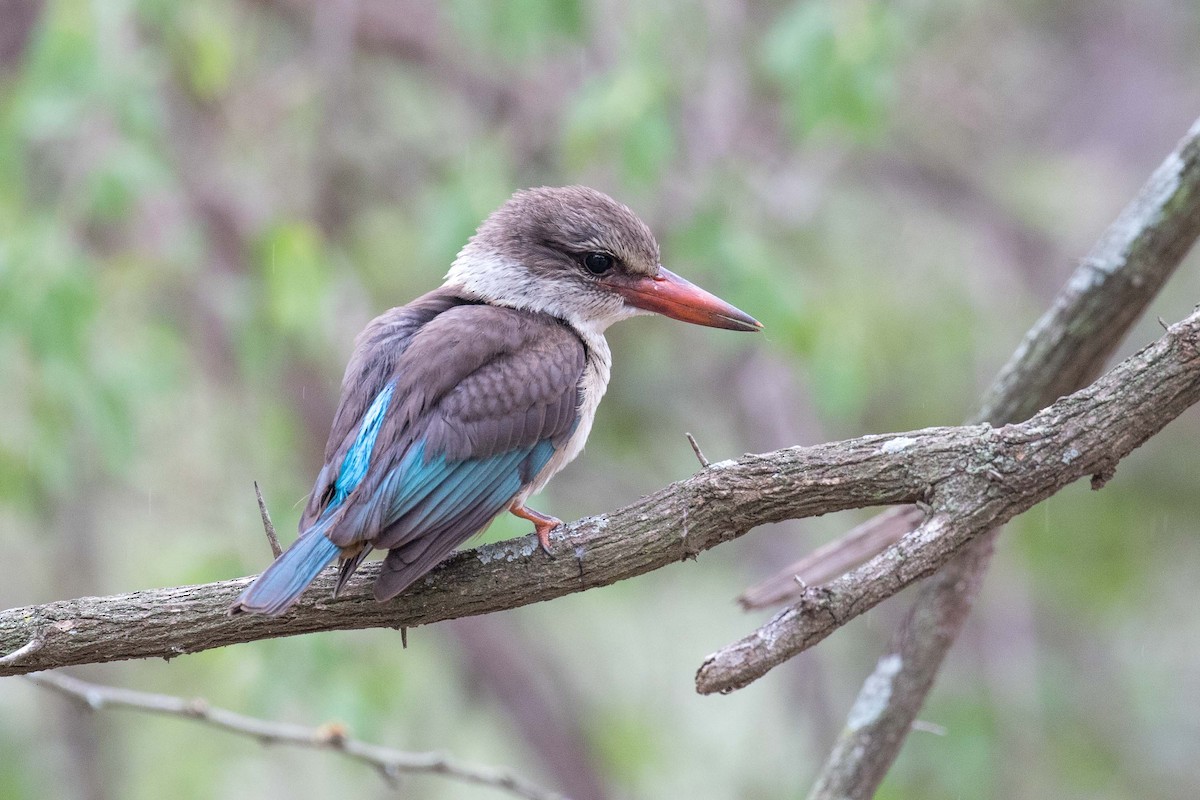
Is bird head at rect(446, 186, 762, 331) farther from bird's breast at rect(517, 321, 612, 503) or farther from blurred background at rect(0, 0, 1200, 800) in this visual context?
blurred background at rect(0, 0, 1200, 800)

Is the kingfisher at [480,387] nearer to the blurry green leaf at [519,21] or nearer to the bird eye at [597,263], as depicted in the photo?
the bird eye at [597,263]

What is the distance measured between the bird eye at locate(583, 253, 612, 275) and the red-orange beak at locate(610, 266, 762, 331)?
0.13 ft

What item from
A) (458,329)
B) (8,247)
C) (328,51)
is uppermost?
(328,51)

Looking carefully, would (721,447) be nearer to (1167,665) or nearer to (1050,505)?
(1050,505)

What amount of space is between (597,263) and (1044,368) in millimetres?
1051

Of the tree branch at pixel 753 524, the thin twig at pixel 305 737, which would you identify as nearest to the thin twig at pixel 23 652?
the tree branch at pixel 753 524

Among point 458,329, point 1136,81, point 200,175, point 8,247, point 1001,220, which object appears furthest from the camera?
point 1136,81

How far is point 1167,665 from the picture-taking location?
21.6 feet

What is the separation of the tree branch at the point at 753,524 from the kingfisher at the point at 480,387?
0.26 ft

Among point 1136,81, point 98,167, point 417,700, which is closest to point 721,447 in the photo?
point 417,700

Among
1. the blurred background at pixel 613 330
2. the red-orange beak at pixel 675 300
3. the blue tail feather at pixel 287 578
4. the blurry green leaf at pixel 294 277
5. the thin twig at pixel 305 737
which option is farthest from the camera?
the blurred background at pixel 613 330

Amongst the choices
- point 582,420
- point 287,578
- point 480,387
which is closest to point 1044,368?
point 582,420

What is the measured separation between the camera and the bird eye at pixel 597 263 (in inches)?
131

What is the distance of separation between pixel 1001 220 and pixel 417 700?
3.28m
